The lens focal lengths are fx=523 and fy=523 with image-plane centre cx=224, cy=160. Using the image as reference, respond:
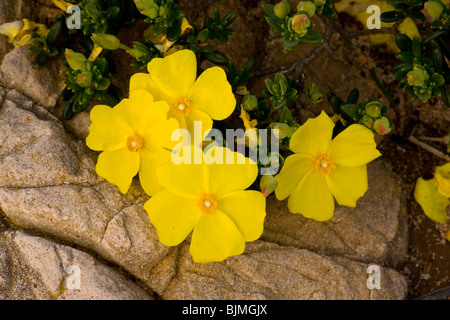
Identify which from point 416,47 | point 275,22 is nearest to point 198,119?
point 275,22

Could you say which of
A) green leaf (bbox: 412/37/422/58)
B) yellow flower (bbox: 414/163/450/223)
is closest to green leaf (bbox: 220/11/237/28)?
green leaf (bbox: 412/37/422/58)

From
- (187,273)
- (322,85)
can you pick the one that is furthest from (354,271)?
(322,85)

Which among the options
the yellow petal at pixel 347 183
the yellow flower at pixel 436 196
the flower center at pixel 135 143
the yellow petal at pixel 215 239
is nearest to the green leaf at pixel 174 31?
the flower center at pixel 135 143

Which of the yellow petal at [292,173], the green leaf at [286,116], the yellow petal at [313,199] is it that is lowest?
the yellow petal at [313,199]

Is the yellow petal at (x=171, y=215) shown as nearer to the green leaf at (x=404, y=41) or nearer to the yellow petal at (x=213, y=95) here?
the yellow petal at (x=213, y=95)

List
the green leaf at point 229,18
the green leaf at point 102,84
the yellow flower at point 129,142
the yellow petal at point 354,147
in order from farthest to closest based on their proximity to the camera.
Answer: the green leaf at point 229,18 < the green leaf at point 102,84 < the yellow petal at point 354,147 < the yellow flower at point 129,142

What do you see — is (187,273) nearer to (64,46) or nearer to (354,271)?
(354,271)

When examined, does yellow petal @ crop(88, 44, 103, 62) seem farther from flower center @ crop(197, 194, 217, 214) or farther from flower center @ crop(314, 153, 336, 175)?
flower center @ crop(314, 153, 336, 175)

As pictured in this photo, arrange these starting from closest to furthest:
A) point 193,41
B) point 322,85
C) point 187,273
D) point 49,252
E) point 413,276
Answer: point 49,252 < point 187,273 < point 193,41 < point 413,276 < point 322,85
